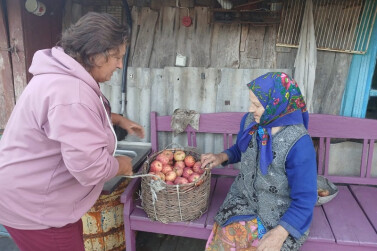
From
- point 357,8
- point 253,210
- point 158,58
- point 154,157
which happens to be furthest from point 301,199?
point 158,58

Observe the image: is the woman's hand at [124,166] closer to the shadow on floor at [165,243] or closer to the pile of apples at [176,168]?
the pile of apples at [176,168]

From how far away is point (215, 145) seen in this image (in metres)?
3.05

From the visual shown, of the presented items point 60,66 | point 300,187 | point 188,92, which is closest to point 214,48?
point 188,92

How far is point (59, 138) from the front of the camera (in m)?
1.36

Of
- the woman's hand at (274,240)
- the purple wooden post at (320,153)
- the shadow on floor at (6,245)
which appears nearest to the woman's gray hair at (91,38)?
the woman's hand at (274,240)

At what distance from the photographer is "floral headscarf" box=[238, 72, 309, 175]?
1.81 meters

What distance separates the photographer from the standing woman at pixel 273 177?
1.82 meters

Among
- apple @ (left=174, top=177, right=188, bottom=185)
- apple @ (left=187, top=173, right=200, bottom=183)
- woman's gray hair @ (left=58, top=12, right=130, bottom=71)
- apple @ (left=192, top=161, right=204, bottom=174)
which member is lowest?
apple @ (left=174, top=177, right=188, bottom=185)

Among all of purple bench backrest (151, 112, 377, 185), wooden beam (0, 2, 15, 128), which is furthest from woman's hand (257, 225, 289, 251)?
wooden beam (0, 2, 15, 128)

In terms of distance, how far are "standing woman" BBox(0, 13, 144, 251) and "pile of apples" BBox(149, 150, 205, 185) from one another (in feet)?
1.77

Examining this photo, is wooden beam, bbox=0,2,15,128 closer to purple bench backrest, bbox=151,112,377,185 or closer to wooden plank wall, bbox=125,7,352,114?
wooden plank wall, bbox=125,7,352,114

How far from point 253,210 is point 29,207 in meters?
1.41

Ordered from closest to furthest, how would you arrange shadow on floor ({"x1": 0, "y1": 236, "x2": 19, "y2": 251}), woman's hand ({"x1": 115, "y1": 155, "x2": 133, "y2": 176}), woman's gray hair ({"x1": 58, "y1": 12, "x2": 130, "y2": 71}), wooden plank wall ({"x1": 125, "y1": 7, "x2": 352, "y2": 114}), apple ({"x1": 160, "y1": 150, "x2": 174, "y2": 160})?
woman's gray hair ({"x1": 58, "y1": 12, "x2": 130, "y2": 71}) → woman's hand ({"x1": 115, "y1": 155, "x2": 133, "y2": 176}) → apple ({"x1": 160, "y1": 150, "x2": 174, "y2": 160}) → wooden plank wall ({"x1": 125, "y1": 7, "x2": 352, "y2": 114}) → shadow on floor ({"x1": 0, "y1": 236, "x2": 19, "y2": 251})

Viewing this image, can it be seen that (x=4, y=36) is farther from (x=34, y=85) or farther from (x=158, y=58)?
(x=34, y=85)
